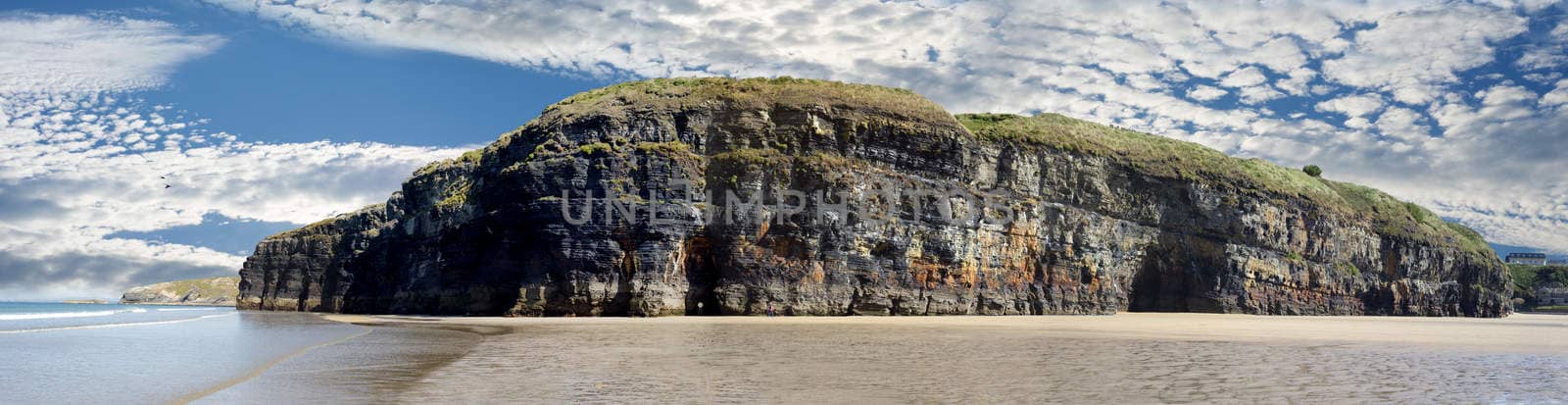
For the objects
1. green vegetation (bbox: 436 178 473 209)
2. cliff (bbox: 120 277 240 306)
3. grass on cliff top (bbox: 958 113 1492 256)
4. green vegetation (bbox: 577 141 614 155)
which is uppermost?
grass on cliff top (bbox: 958 113 1492 256)

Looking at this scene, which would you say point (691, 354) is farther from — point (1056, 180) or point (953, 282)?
point (1056, 180)

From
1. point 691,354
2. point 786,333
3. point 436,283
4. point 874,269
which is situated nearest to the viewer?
point 691,354

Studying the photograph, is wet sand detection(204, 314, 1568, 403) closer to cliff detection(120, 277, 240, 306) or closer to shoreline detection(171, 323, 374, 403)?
shoreline detection(171, 323, 374, 403)

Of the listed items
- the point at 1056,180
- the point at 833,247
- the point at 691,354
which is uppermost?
the point at 1056,180

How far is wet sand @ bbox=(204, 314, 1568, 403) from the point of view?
11195 millimetres

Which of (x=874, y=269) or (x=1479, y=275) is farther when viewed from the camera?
(x=1479, y=275)

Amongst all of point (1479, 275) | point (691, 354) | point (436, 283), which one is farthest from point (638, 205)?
point (1479, 275)

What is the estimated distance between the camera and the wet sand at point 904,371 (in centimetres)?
1120

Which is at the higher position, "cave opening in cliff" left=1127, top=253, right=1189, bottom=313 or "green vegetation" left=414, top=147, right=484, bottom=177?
"green vegetation" left=414, top=147, right=484, bottom=177

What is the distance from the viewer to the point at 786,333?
958 inches

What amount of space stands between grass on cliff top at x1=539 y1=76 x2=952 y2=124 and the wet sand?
23591 mm

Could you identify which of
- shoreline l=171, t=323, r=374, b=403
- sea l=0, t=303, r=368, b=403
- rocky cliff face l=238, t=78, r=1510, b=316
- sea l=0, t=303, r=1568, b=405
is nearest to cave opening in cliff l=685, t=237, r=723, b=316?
rocky cliff face l=238, t=78, r=1510, b=316

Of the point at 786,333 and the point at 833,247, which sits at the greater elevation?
the point at 833,247

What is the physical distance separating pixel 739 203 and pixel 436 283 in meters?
17.9
